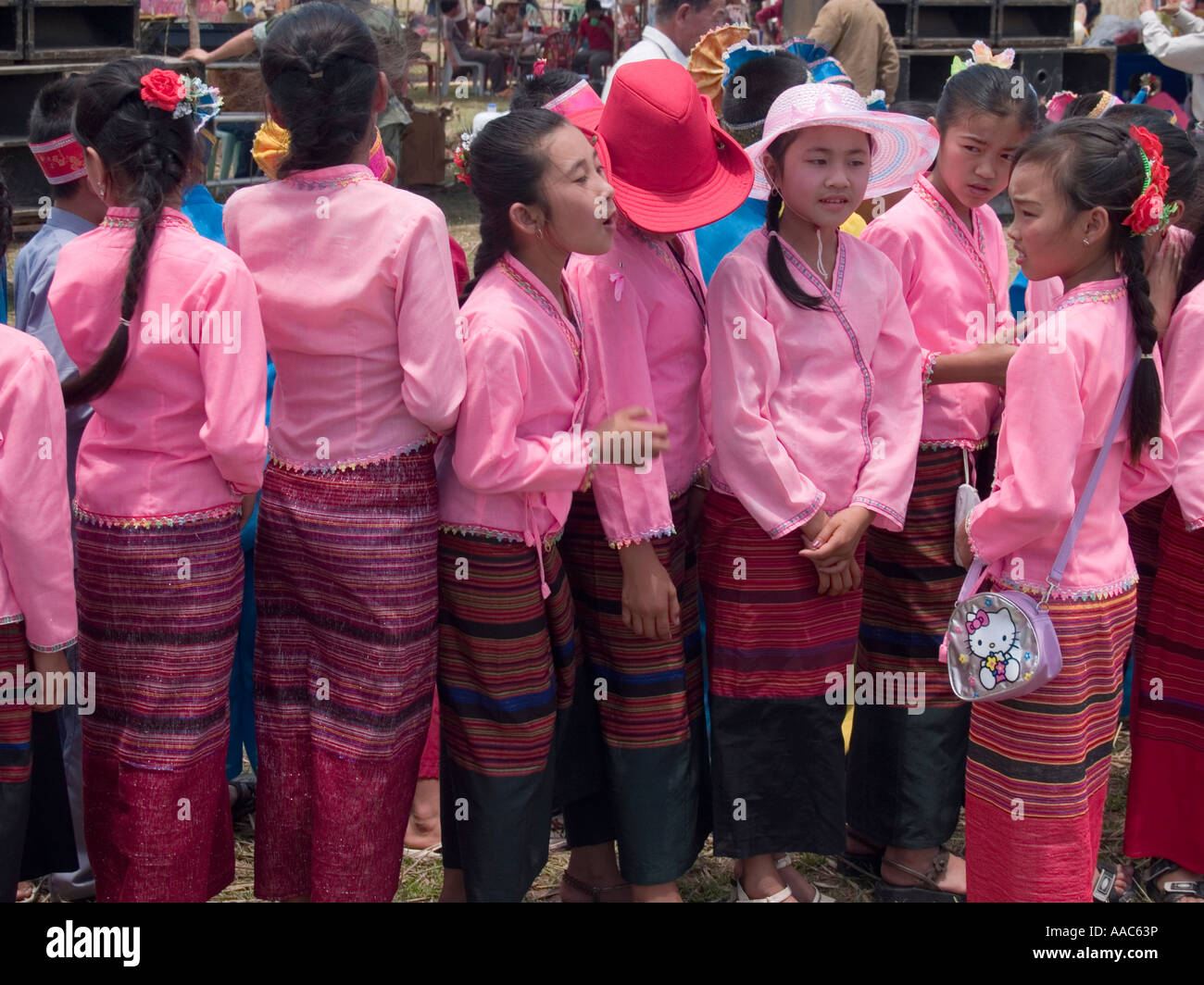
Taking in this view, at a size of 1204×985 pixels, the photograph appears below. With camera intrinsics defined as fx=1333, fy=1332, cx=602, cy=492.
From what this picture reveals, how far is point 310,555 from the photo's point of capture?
2.46 meters

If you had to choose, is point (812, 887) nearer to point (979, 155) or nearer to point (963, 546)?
point (963, 546)

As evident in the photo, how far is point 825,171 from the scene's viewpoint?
8.52ft

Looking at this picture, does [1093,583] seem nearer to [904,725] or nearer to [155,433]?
[904,725]

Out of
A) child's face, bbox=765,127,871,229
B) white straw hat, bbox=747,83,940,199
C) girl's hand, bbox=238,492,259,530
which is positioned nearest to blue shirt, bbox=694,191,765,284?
white straw hat, bbox=747,83,940,199

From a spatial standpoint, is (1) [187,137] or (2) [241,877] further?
(2) [241,877]

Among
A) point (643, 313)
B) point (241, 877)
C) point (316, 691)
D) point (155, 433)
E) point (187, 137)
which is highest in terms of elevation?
point (187, 137)

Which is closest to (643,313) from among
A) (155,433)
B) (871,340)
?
(871,340)

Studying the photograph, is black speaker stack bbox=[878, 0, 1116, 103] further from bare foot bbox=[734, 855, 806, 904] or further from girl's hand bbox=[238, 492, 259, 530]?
girl's hand bbox=[238, 492, 259, 530]

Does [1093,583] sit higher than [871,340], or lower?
lower

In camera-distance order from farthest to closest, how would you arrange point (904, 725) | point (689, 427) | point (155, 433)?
point (904, 725), point (689, 427), point (155, 433)

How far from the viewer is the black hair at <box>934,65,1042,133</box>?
287 cm

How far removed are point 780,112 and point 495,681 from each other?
4.08 feet

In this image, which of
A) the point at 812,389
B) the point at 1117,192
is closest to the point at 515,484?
the point at 812,389

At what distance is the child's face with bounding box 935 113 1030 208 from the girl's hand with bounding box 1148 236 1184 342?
1.22 feet
